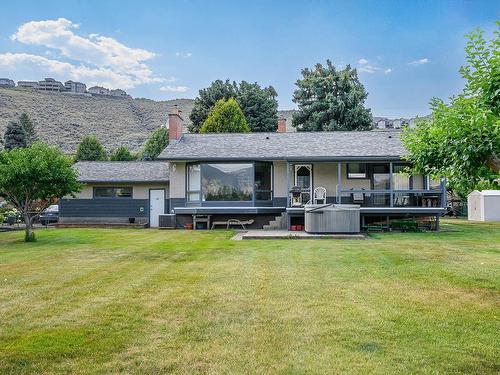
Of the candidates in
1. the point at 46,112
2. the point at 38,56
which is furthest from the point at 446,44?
the point at 46,112

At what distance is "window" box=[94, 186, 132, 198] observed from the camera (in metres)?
24.4

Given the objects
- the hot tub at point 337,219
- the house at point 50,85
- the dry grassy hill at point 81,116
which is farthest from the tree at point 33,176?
the house at point 50,85

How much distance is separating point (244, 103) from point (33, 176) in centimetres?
2934

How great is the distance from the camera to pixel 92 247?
13.8 metres

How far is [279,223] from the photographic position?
20.8m

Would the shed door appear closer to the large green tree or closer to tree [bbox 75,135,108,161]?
the large green tree

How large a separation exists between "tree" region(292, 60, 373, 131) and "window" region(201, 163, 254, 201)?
63.3 ft

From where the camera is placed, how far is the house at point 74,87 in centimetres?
9406

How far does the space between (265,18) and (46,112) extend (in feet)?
215

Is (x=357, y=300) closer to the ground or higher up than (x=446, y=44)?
closer to the ground

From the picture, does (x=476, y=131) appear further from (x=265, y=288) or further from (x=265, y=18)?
(x=265, y=18)

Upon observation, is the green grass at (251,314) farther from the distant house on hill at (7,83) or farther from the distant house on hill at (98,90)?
the distant house on hill at (98,90)

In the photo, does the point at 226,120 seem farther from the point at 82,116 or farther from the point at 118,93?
the point at 118,93

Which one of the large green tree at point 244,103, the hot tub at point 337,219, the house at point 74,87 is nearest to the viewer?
the hot tub at point 337,219
